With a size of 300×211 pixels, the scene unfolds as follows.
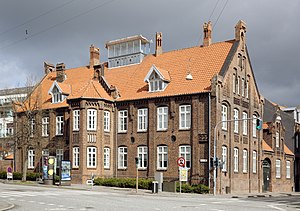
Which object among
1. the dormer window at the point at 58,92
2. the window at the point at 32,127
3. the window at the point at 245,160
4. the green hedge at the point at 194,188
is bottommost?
the green hedge at the point at 194,188

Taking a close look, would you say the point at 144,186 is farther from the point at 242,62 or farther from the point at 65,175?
the point at 242,62

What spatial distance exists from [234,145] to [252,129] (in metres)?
4.80

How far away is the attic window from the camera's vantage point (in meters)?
45.8

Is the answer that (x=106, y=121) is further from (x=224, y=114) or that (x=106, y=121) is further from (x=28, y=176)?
(x=224, y=114)

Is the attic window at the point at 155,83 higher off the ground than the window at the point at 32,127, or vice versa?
the attic window at the point at 155,83

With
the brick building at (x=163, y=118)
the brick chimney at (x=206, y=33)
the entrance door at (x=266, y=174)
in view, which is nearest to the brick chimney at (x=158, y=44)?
the brick building at (x=163, y=118)

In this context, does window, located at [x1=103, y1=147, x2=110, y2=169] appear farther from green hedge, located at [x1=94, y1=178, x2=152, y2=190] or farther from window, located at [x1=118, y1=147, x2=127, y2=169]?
green hedge, located at [x1=94, y1=178, x2=152, y2=190]

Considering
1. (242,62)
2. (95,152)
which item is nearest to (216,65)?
(242,62)

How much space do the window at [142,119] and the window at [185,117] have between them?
13.4 feet

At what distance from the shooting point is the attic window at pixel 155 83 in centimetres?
4577

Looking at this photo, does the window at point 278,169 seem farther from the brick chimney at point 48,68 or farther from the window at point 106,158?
the brick chimney at point 48,68

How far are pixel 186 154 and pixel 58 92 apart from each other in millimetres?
16618

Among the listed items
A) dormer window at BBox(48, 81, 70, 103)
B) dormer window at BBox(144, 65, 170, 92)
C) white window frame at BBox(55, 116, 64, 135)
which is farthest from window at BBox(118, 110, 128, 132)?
dormer window at BBox(48, 81, 70, 103)

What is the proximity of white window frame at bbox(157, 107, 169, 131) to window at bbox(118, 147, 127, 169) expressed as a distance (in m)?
4.84
